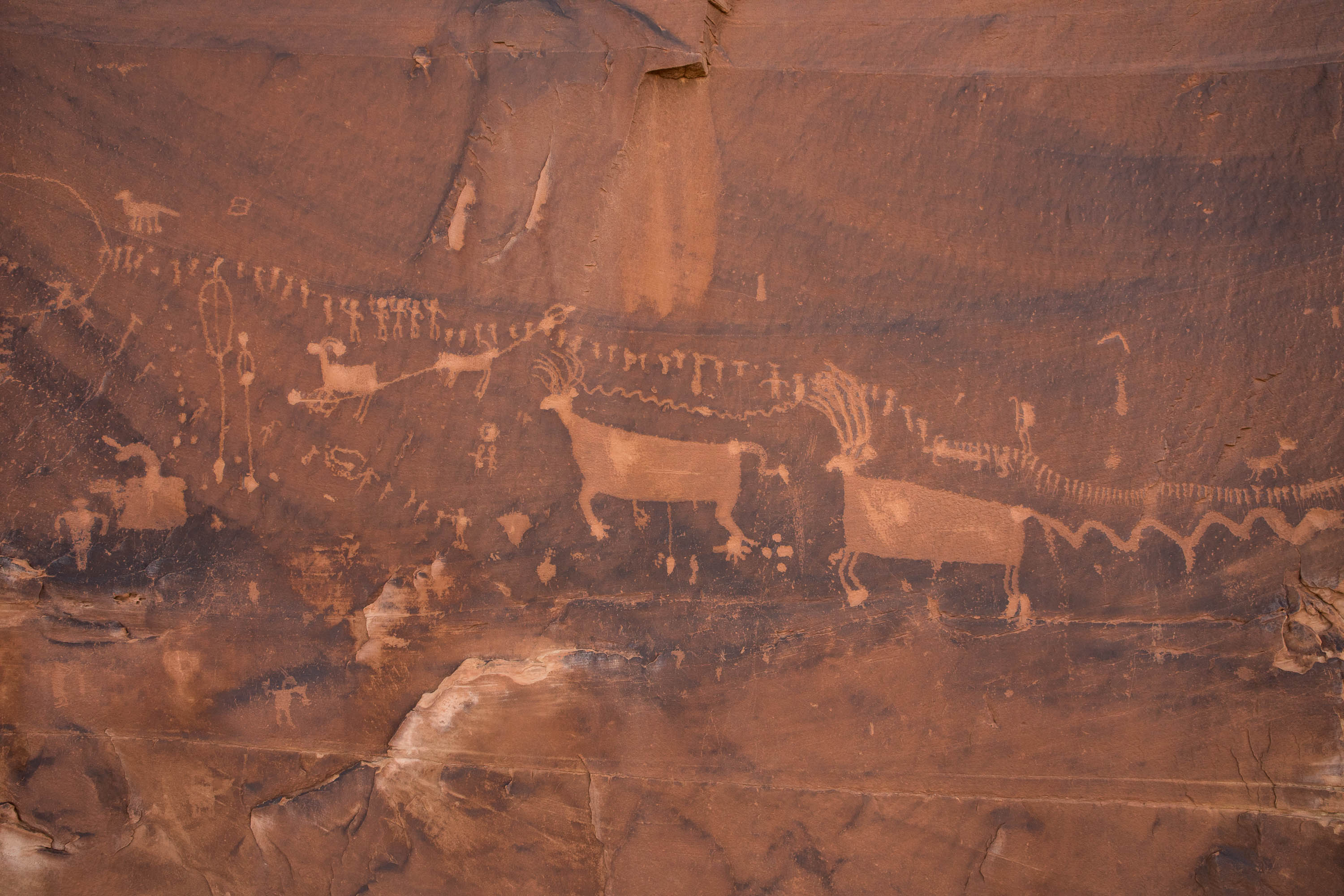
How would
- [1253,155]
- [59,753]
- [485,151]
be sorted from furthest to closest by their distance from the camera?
[59,753] → [485,151] → [1253,155]

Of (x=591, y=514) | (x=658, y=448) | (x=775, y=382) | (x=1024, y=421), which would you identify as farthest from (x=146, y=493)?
(x=1024, y=421)

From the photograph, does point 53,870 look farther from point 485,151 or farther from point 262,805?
point 485,151

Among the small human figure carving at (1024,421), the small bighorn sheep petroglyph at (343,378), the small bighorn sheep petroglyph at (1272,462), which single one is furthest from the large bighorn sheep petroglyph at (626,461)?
the small bighorn sheep petroglyph at (1272,462)

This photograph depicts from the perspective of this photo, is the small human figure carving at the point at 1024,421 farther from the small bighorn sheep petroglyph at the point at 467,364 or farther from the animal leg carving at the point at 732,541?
the small bighorn sheep petroglyph at the point at 467,364

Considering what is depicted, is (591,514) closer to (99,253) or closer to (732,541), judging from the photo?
(732,541)

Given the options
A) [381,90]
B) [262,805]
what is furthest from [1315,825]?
[381,90]

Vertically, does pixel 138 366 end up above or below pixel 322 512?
above

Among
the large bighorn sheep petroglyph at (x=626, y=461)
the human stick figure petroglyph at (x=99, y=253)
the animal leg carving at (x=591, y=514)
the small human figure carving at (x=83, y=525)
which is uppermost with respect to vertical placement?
the human stick figure petroglyph at (x=99, y=253)

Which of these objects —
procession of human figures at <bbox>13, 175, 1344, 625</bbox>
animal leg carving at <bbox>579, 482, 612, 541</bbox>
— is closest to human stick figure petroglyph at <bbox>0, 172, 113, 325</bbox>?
procession of human figures at <bbox>13, 175, 1344, 625</bbox>
